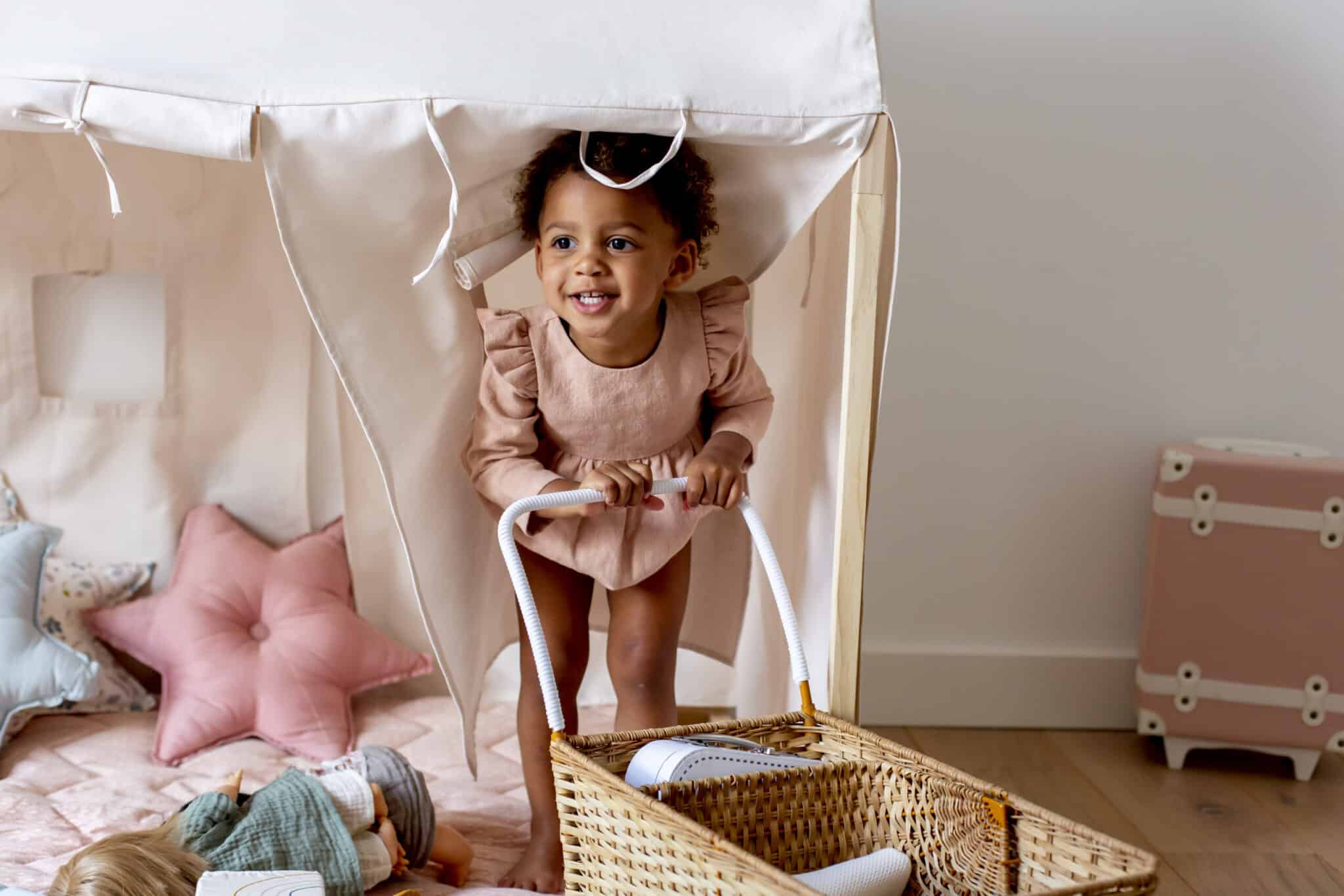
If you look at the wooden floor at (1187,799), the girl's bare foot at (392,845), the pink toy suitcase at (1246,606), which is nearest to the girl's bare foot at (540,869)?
the girl's bare foot at (392,845)

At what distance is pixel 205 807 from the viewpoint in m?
1.26

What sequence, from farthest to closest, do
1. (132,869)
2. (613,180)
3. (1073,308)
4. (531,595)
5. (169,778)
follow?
1. (1073,308)
2. (169,778)
3. (613,180)
4. (531,595)
5. (132,869)

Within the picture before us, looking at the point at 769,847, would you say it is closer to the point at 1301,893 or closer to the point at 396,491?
the point at 396,491

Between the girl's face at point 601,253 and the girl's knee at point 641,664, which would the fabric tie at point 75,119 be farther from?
the girl's knee at point 641,664

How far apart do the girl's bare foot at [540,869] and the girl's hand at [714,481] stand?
16.2 inches

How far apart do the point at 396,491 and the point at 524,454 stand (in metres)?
0.15

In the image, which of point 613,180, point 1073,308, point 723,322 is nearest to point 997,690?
point 1073,308

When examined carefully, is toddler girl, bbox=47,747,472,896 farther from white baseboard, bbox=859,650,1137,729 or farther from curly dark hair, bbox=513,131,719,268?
white baseboard, bbox=859,650,1137,729

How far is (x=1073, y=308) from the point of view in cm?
198

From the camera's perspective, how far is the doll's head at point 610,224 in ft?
4.48

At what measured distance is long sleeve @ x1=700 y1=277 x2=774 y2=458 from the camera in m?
1.49

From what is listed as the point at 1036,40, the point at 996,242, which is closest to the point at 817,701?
the point at 996,242

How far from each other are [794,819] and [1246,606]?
101 cm

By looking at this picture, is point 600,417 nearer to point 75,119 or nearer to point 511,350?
point 511,350
